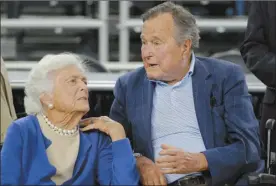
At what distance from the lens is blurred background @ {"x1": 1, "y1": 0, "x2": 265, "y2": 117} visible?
6.84m

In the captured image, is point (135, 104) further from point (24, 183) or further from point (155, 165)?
point (24, 183)

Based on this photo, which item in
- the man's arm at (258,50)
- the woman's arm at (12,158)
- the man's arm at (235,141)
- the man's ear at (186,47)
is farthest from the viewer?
the man's arm at (258,50)

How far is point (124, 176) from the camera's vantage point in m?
2.40

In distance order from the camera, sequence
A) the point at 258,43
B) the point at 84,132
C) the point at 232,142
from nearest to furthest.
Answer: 1. the point at 84,132
2. the point at 232,142
3. the point at 258,43

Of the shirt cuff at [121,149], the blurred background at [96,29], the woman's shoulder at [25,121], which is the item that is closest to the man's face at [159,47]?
the shirt cuff at [121,149]

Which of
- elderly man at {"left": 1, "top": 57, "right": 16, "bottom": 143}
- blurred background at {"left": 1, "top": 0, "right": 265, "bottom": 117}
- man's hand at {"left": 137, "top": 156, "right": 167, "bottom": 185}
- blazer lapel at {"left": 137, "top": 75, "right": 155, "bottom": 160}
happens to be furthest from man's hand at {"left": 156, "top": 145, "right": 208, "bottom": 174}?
blurred background at {"left": 1, "top": 0, "right": 265, "bottom": 117}


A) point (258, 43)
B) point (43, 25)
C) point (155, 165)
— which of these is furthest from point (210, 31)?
point (155, 165)

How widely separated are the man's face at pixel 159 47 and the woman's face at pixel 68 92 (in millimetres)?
314

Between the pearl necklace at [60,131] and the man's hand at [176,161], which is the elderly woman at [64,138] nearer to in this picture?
the pearl necklace at [60,131]

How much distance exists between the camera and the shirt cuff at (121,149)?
243 cm

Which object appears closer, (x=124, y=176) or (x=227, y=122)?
(x=124, y=176)

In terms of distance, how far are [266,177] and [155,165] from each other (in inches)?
16.5

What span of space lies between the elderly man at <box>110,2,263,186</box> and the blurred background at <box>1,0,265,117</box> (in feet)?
12.8

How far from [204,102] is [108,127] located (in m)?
0.45
